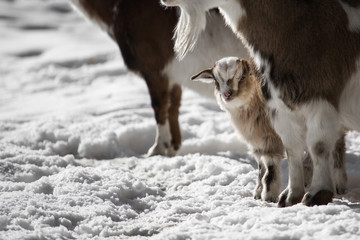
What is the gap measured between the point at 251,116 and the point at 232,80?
26cm

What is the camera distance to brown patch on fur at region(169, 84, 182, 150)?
596 centimetres

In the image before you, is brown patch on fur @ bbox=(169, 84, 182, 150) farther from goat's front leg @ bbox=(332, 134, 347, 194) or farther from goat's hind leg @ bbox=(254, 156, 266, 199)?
goat's front leg @ bbox=(332, 134, 347, 194)

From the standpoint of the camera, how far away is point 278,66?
363cm

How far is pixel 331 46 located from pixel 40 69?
6431 mm

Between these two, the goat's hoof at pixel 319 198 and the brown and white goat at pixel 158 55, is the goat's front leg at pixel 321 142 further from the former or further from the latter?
the brown and white goat at pixel 158 55

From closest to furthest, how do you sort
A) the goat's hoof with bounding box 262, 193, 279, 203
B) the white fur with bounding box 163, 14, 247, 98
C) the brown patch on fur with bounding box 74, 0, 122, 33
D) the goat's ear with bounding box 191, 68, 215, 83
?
the goat's hoof with bounding box 262, 193, 279, 203, the goat's ear with bounding box 191, 68, 215, 83, the white fur with bounding box 163, 14, 247, 98, the brown patch on fur with bounding box 74, 0, 122, 33

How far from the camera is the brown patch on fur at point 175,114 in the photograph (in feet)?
19.6

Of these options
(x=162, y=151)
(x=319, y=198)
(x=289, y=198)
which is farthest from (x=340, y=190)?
(x=162, y=151)

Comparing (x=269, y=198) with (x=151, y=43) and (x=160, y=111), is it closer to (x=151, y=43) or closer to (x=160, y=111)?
(x=160, y=111)

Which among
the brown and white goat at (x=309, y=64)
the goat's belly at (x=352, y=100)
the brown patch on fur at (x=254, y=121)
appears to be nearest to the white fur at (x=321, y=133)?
the brown and white goat at (x=309, y=64)

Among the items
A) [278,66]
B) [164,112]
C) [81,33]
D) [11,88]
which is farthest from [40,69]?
[278,66]

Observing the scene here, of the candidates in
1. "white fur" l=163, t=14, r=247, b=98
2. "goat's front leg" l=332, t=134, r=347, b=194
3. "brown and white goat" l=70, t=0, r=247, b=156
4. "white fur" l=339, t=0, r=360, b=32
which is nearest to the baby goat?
"goat's front leg" l=332, t=134, r=347, b=194

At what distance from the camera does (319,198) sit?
11.6 feet

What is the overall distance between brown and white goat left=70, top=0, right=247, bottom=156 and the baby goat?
124cm
